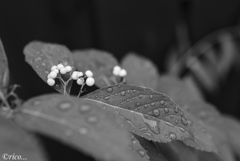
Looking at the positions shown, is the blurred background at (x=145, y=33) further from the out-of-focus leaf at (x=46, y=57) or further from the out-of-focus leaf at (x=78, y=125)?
the out-of-focus leaf at (x=78, y=125)

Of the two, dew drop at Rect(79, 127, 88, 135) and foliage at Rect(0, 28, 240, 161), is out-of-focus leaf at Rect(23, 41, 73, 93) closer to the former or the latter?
foliage at Rect(0, 28, 240, 161)

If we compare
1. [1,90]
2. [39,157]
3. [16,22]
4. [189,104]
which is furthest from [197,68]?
[39,157]

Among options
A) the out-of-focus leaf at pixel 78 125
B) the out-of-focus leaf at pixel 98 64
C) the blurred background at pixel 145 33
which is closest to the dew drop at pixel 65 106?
the out-of-focus leaf at pixel 78 125

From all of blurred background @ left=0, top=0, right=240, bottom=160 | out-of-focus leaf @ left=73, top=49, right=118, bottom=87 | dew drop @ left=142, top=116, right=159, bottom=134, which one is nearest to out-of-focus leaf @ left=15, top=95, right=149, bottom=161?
dew drop @ left=142, top=116, right=159, bottom=134

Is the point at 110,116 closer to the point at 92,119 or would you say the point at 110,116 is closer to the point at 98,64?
the point at 92,119

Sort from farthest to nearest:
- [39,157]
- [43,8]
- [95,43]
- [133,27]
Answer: [133,27] → [95,43] → [43,8] → [39,157]

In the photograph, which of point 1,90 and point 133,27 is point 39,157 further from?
point 133,27
